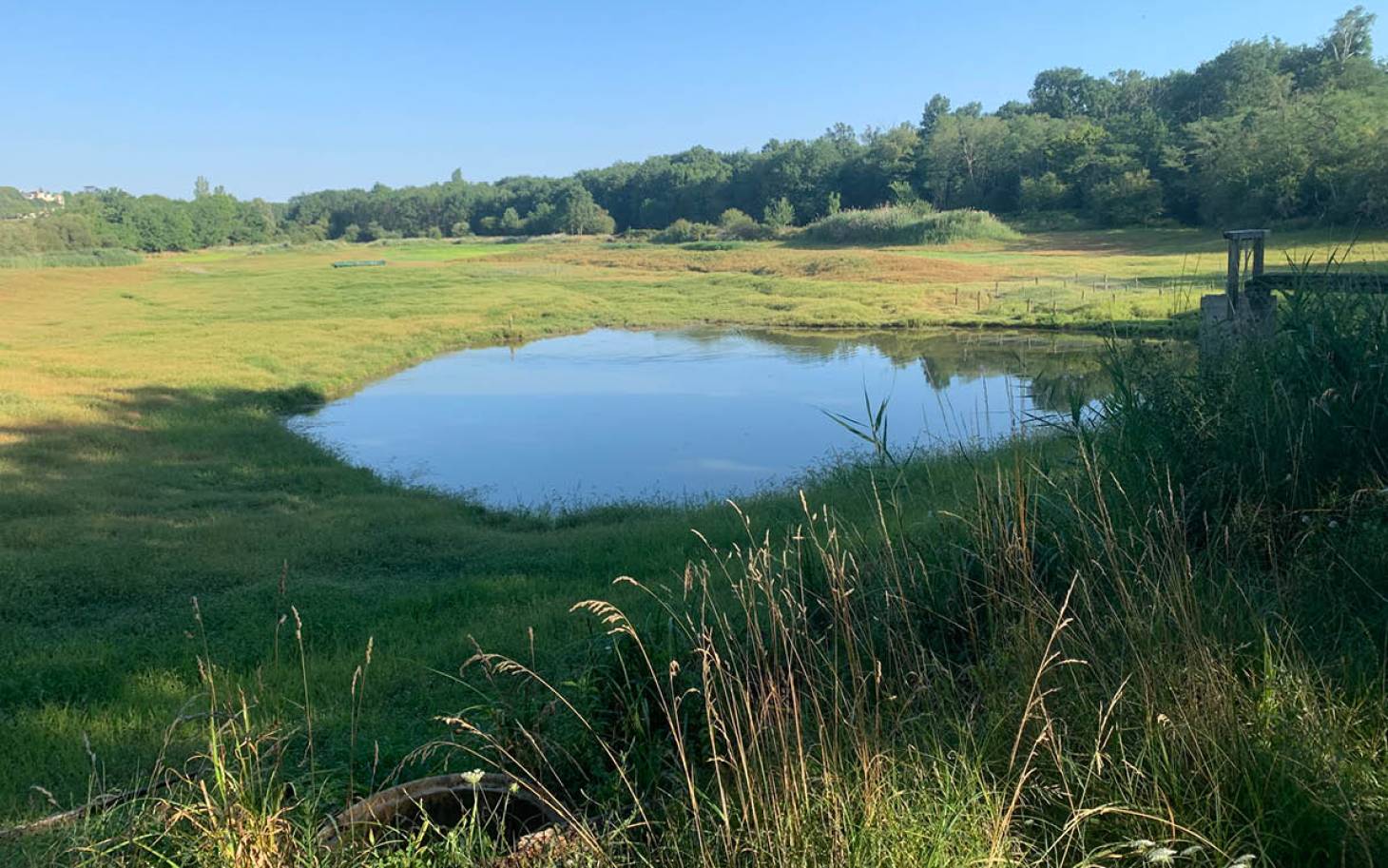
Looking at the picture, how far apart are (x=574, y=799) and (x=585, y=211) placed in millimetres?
119177

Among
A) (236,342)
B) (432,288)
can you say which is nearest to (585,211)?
(432,288)

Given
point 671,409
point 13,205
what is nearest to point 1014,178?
point 671,409

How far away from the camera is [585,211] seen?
388 feet

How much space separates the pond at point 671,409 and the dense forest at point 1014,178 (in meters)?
7.49

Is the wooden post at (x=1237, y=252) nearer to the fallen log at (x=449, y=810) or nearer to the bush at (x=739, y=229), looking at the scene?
the fallen log at (x=449, y=810)

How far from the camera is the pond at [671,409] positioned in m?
15.2

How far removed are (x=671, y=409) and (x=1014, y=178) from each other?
231ft

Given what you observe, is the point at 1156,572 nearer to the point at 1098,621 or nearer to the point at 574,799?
the point at 1098,621

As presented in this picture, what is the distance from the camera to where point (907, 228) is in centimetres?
7256

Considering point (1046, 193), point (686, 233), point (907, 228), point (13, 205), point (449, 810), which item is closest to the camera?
point (449, 810)

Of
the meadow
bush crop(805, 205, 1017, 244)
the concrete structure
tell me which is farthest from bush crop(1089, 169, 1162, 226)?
the concrete structure

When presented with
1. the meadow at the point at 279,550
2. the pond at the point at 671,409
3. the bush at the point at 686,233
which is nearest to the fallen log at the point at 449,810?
the meadow at the point at 279,550

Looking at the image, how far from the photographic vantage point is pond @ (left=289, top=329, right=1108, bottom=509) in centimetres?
1518

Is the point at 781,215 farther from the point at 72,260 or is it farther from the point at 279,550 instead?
the point at 279,550
